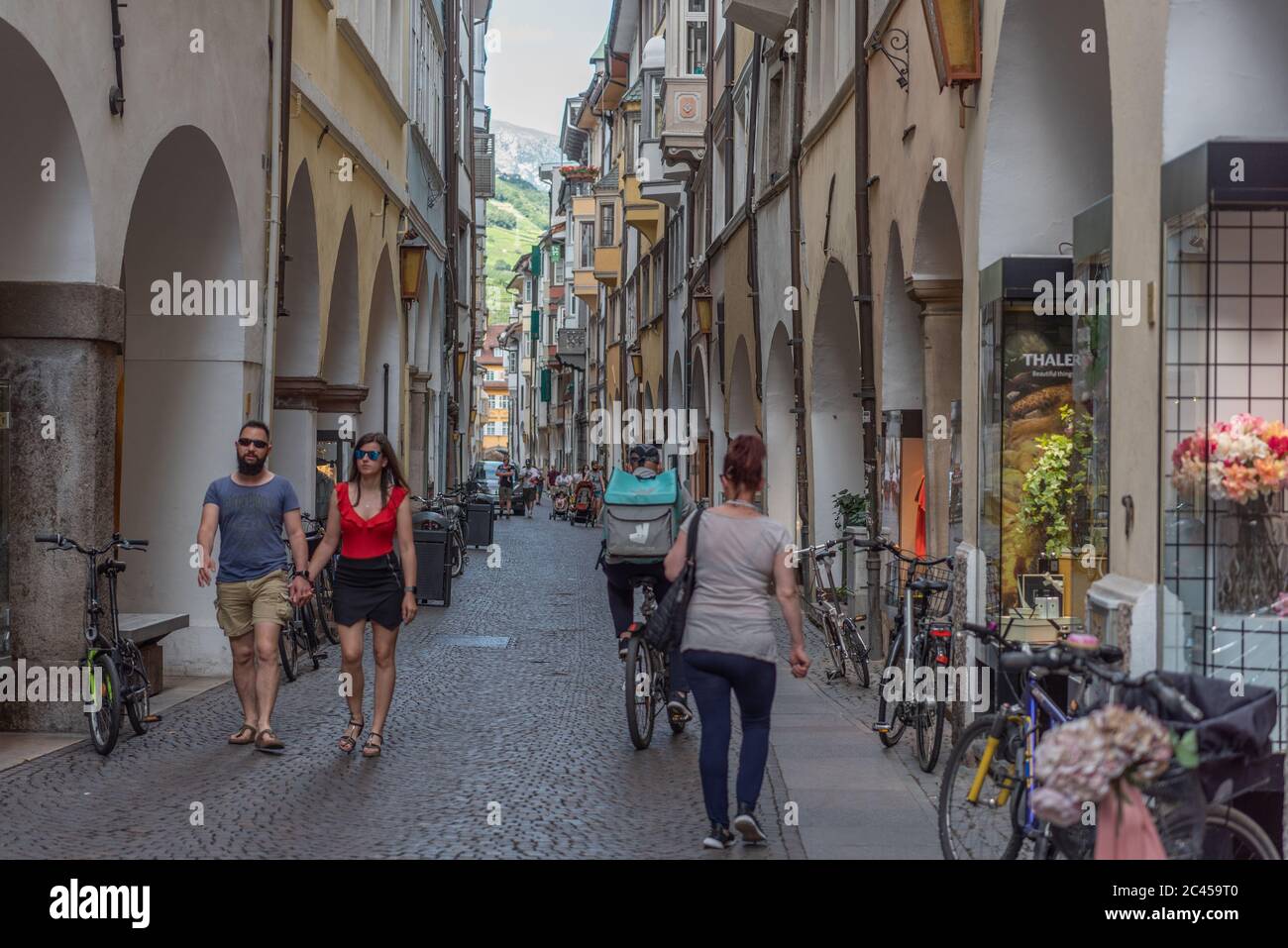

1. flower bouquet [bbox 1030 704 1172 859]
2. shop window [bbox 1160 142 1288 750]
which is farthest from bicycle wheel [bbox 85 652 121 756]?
flower bouquet [bbox 1030 704 1172 859]

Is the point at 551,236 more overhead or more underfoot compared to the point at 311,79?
more overhead

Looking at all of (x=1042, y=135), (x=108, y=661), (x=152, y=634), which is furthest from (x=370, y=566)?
(x=1042, y=135)

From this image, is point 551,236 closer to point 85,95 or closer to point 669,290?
point 669,290

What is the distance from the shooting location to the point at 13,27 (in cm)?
876

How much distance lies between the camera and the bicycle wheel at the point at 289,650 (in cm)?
1311

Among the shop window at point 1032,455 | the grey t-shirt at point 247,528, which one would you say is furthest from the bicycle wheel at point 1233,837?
the grey t-shirt at point 247,528

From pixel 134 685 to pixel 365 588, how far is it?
1.77m

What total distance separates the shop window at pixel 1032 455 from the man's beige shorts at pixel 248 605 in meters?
4.30

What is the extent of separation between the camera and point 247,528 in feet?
32.5

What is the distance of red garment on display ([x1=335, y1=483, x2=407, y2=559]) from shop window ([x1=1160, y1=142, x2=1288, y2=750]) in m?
4.47

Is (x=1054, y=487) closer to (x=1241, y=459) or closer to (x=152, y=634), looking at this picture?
(x=1241, y=459)

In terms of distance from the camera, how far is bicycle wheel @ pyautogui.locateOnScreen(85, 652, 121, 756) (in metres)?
9.66
